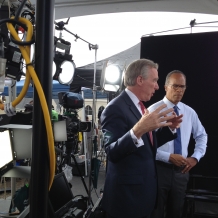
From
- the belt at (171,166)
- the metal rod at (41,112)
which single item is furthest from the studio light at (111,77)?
the metal rod at (41,112)

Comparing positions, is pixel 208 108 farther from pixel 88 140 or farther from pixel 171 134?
pixel 88 140

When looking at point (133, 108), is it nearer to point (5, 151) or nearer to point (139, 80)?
point (139, 80)

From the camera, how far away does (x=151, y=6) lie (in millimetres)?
1813

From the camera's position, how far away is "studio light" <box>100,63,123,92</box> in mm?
2658

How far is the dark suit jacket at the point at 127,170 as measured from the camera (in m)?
1.18

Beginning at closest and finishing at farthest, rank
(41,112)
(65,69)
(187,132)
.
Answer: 1. (41,112)
2. (187,132)
3. (65,69)

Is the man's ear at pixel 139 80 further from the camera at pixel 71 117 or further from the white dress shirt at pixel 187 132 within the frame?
the camera at pixel 71 117

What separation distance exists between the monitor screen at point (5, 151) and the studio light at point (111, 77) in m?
1.46

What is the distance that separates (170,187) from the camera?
1.85m

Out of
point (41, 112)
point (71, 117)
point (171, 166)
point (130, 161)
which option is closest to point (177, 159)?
point (171, 166)

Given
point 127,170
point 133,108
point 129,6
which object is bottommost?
point 127,170

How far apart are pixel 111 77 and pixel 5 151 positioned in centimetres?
161

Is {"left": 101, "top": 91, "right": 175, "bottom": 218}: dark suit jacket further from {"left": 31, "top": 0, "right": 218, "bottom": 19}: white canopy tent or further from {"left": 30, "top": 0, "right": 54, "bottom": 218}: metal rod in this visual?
{"left": 31, "top": 0, "right": 218, "bottom": 19}: white canopy tent

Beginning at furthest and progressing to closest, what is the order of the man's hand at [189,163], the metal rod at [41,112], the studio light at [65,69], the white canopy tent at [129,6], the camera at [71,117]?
the camera at [71,117] < the studio light at [65,69] < the man's hand at [189,163] < the white canopy tent at [129,6] < the metal rod at [41,112]
